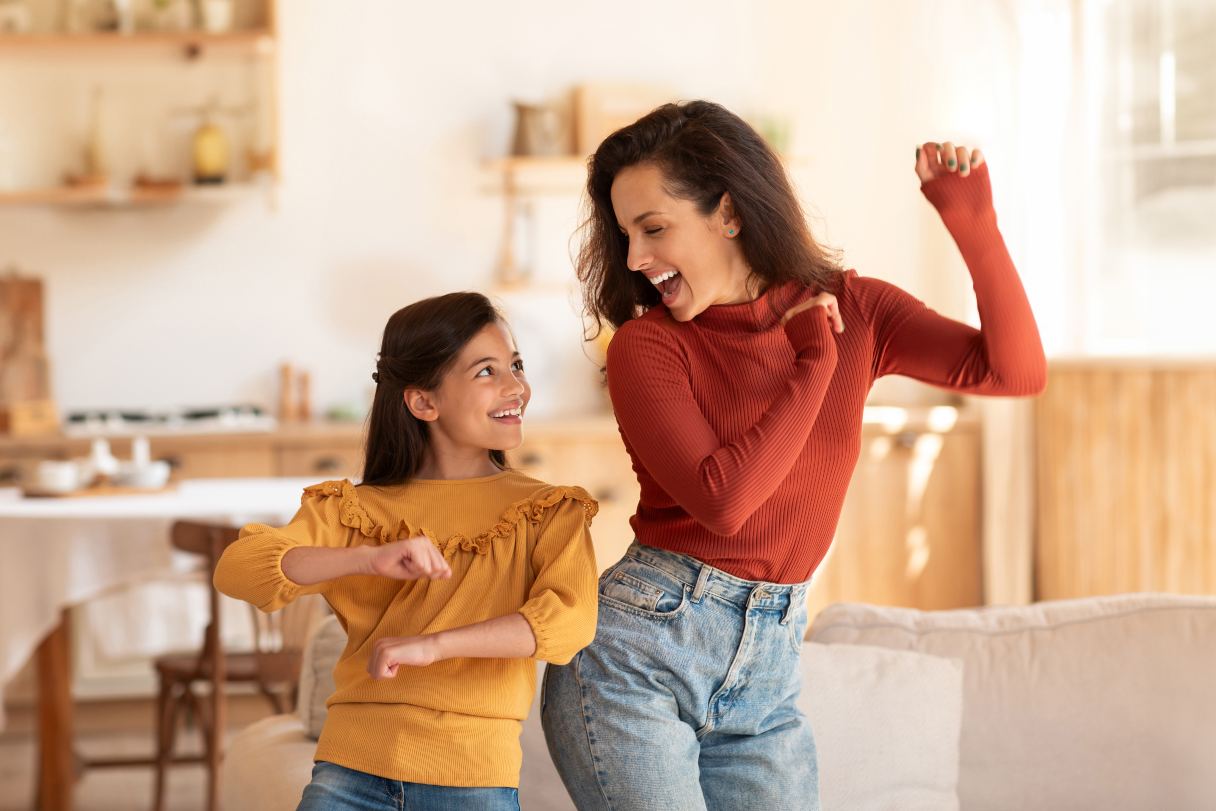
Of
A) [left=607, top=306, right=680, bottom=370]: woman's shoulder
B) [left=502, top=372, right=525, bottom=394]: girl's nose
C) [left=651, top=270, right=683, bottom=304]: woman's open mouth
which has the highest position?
[left=651, top=270, right=683, bottom=304]: woman's open mouth

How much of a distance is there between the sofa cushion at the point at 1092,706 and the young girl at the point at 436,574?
800 millimetres

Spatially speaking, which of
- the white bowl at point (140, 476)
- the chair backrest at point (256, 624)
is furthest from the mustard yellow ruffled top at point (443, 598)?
the white bowl at point (140, 476)

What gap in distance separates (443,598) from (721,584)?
326mm

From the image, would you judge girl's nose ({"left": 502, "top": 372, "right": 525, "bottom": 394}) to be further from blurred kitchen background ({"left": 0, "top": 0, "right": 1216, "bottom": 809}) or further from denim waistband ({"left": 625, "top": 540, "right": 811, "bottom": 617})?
blurred kitchen background ({"left": 0, "top": 0, "right": 1216, "bottom": 809})

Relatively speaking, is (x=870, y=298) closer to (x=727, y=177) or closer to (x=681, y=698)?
(x=727, y=177)

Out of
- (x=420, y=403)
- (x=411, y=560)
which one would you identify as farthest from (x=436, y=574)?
(x=420, y=403)

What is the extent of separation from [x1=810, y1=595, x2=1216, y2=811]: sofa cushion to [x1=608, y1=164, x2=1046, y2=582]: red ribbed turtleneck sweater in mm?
649

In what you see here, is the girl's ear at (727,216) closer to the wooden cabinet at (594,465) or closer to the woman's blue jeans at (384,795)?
the woman's blue jeans at (384,795)

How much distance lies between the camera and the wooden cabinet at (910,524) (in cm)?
461

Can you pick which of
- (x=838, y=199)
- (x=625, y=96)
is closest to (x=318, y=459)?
(x=625, y=96)

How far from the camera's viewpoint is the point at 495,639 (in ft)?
4.54

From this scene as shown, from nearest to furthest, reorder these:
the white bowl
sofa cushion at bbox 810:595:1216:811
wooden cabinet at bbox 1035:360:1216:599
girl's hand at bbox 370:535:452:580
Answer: girl's hand at bbox 370:535:452:580, sofa cushion at bbox 810:595:1216:811, the white bowl, wooden cabinet at bbox 1035:360:1216:599

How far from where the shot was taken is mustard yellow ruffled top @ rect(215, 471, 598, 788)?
146 cm

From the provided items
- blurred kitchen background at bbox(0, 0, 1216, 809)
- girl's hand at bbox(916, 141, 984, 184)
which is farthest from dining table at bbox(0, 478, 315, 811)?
girl's hand at bbox(916, 141, 984, 184)
